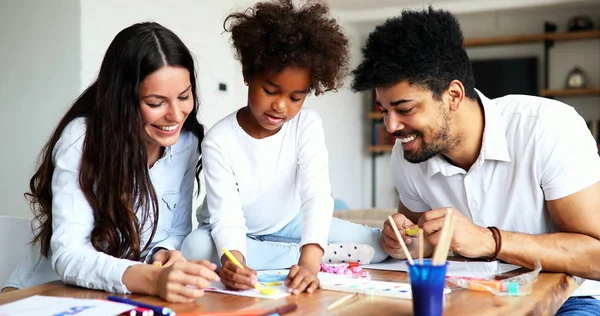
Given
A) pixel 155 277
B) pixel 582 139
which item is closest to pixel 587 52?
pixel 582 139

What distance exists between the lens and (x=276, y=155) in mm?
1908

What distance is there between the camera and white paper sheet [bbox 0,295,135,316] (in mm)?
1098

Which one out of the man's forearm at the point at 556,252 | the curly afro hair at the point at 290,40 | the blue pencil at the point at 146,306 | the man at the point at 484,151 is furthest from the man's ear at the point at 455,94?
the blue pencil at the point at 146,306

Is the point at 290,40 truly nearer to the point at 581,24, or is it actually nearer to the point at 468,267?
the point at 468,267

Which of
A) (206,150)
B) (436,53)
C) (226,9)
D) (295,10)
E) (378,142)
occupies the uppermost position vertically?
(226,9)

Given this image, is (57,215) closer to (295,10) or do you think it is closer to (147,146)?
(147,146)

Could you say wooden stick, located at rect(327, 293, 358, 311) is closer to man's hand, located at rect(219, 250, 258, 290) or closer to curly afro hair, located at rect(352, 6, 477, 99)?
man's hand, located at rect(219, 250, 258, 290)

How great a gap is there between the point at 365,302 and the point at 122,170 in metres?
0.76

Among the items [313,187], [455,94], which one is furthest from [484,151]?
[313,187]

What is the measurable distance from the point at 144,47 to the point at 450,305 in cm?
104

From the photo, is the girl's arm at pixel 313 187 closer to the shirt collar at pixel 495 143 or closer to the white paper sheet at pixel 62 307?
the shirt collar at pixel 495 143

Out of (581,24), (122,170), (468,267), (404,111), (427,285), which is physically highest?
(581,24)

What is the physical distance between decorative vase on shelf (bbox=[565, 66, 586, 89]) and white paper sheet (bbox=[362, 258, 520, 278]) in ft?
20.2

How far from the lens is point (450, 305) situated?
1168 millimetres
